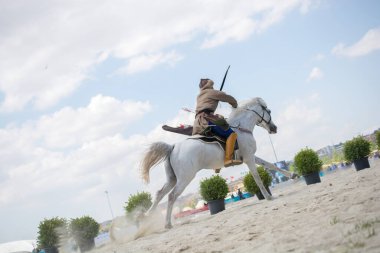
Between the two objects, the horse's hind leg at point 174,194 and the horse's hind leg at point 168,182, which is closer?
the horse's hind leg at point 174,194

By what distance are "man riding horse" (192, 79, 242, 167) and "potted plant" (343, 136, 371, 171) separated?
19.7 ft

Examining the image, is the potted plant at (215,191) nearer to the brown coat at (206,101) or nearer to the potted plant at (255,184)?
the potted plant at (255,184)

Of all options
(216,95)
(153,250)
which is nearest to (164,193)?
(216,95)

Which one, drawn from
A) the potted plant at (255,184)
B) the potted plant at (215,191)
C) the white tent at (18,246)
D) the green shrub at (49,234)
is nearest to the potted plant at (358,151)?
the potted plant at (255,184)

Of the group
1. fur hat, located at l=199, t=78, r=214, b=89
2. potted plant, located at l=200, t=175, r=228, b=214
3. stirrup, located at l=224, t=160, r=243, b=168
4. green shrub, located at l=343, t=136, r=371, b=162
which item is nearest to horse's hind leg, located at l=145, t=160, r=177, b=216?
stirrup, located at l=224, t=160, r=243, b=168

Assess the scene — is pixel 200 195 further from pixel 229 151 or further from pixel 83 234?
pixel 83 234

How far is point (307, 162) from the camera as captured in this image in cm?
1148

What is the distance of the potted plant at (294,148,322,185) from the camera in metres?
11.5

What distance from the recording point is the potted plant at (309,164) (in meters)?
11.5

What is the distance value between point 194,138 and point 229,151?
33.4 inches

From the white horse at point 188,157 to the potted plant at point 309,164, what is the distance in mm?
2764

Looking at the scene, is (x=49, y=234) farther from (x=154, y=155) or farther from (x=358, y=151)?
(x=358, y=151)

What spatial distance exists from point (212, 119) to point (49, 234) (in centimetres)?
876

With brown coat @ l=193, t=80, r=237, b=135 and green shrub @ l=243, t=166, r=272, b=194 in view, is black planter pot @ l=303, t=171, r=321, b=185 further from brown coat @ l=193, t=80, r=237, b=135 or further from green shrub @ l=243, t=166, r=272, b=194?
brown coat @ l=193, t=80, r=237, b=135
